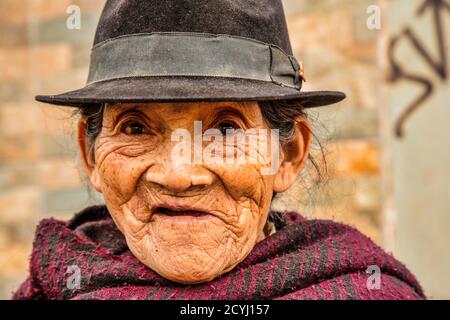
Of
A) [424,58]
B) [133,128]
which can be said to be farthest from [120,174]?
[424,58]

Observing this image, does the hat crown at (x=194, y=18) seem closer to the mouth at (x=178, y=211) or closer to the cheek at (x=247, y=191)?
the cheek at (x=247, y=191)

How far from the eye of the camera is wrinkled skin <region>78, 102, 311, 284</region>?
2.35 meters

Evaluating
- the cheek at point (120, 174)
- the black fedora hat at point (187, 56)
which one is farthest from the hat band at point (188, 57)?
the cheek at point (120, 174)

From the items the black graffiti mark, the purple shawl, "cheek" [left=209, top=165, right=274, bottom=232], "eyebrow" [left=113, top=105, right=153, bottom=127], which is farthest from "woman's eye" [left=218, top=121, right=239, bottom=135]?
the black graffiti mark

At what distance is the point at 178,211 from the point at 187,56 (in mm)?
495

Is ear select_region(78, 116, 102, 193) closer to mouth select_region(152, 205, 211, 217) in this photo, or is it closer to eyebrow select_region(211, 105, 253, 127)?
mouth select_region(152, 205, 211, 217)

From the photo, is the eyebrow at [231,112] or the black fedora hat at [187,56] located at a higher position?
the black fedora hat at [187,56]

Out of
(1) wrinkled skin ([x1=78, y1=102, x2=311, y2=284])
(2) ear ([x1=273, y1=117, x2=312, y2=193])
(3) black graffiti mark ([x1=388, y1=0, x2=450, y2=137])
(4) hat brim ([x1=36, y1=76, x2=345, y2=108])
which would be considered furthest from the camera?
(3) black graffiti mark ([x1=388, y1=0, x2=450, y2=137])

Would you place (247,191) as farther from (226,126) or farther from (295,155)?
(295,155)

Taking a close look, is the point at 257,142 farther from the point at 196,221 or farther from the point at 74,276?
the point at 74,276

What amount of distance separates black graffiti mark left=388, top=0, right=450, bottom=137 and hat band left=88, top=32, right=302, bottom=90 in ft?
9.76

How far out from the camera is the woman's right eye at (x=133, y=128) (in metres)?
2.44

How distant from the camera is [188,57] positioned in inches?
91.6
